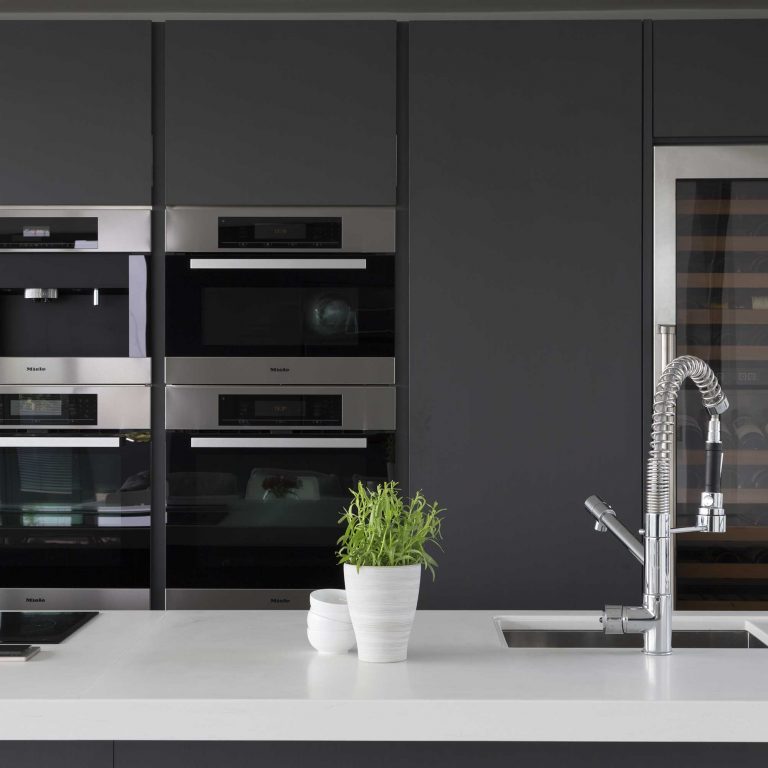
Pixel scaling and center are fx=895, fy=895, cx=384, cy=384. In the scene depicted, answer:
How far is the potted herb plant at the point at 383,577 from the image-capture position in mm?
1467

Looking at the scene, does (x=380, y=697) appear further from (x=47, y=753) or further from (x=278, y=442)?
(x=278, y=442)

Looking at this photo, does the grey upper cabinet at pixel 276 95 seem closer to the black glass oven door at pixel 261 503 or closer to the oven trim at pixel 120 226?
the oven trim at pixel 120 226

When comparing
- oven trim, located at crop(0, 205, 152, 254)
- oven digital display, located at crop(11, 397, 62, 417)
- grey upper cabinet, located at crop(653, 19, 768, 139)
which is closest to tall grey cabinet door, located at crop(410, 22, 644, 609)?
grey upper cabinet, located at crop(653, 19, 768, 139)

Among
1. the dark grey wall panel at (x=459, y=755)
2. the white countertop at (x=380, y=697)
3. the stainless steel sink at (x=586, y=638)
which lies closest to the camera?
the white countertop at (x=380, y=697)

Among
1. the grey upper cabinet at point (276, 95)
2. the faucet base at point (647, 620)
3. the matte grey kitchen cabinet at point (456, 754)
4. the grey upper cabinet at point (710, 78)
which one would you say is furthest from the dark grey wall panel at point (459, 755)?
the grey upper cabinet at point (710, 78)

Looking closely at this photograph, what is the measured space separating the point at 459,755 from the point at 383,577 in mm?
304

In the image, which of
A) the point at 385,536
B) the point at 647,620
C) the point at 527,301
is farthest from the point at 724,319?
the point at 385,536

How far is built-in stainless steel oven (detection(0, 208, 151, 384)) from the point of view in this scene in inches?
113

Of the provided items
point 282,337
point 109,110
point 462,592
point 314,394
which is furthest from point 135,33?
point 462,592

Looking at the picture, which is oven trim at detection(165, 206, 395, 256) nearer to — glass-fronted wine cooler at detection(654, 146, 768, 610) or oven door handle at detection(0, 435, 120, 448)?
oven door handle at detection(0, 435, 120, 448)

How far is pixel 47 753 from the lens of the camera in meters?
1.44

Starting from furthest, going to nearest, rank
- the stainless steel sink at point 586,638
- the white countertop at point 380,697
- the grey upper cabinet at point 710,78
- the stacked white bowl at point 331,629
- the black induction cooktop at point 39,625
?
the grey upper cabinet at point 710,78
the stainless steel sink at point 586,638
the black induction cooktop at point 39,625
the stacked white bowl at point 331,629
the white countertop at point 380,697

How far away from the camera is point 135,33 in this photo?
2842mm

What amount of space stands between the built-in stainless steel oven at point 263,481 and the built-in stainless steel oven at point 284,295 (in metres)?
0.07
